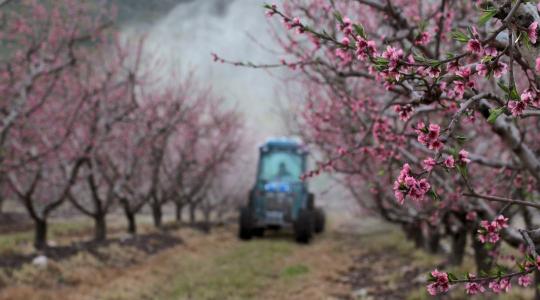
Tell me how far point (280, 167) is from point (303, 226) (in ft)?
7.51

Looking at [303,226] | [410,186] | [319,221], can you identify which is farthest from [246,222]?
[410,186]

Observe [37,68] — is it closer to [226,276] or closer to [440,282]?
[226,276]

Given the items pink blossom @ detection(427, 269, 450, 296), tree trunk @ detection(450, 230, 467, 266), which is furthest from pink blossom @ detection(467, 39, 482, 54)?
tree trunk @ detection(450, 230, 467, 266)

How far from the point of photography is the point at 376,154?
5.02m

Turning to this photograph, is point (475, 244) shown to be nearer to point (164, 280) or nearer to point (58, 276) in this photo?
point (164, 280)

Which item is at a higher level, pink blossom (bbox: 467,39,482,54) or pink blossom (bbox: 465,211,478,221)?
pink blossom (bbox: 467,39,482,54)

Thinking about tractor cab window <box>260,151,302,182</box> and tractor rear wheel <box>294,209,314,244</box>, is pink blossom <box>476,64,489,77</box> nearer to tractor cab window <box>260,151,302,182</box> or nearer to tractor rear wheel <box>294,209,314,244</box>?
tractor rear wheel <box>294,209,314,244</box>

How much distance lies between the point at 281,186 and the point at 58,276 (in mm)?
9046

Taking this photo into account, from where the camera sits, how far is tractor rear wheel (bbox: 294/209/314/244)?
1595 centimetres

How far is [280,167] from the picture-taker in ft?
56.3

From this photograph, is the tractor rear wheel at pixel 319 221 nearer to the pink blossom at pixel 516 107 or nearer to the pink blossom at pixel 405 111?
the pink blossom at pixel 405 111

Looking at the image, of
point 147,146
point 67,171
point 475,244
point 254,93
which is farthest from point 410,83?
point 254,93

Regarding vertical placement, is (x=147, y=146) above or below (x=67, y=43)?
below

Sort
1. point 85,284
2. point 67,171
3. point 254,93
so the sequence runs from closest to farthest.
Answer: point 85,284 < point 67,171 < point 254,93
